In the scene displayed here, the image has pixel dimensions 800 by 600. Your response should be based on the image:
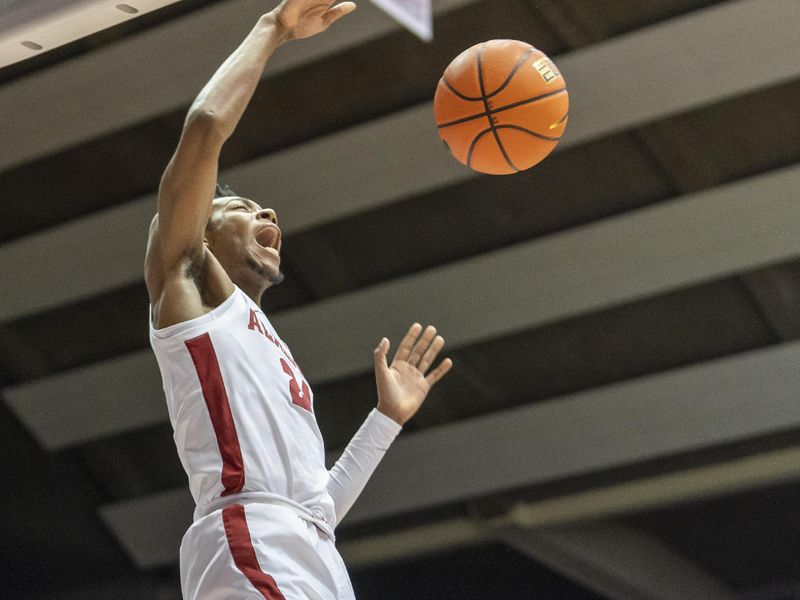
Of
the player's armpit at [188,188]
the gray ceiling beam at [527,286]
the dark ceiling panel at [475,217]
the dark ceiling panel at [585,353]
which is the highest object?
the player's armpit at [188,188]

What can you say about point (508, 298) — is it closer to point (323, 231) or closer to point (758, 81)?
point (323, 231)

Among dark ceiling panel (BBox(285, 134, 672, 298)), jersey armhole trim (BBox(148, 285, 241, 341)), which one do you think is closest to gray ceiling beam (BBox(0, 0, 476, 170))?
dark ceiling panel (BBox(285, 134, 672, 298))

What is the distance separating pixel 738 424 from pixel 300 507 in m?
5.41

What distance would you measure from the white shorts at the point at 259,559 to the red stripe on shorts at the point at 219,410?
66mm

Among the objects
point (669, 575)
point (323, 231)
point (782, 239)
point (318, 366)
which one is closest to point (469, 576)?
point (669, 575)

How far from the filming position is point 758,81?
19.7ft

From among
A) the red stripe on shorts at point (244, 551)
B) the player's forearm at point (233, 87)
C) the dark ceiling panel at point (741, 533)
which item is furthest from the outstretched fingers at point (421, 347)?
the dark ceiling panel at point (741, 533)

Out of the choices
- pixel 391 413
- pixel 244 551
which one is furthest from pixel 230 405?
pixel 391 413

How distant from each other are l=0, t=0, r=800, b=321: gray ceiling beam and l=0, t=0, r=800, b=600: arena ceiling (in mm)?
15

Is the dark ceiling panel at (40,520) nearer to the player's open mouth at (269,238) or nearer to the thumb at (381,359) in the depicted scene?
the thumb at (381,359)

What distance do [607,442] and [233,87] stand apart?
18.0ft

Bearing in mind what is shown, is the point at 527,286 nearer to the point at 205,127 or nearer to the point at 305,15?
the point at 305,15

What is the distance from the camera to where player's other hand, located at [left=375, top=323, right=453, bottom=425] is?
3.24 metres

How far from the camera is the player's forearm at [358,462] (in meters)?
2.96
